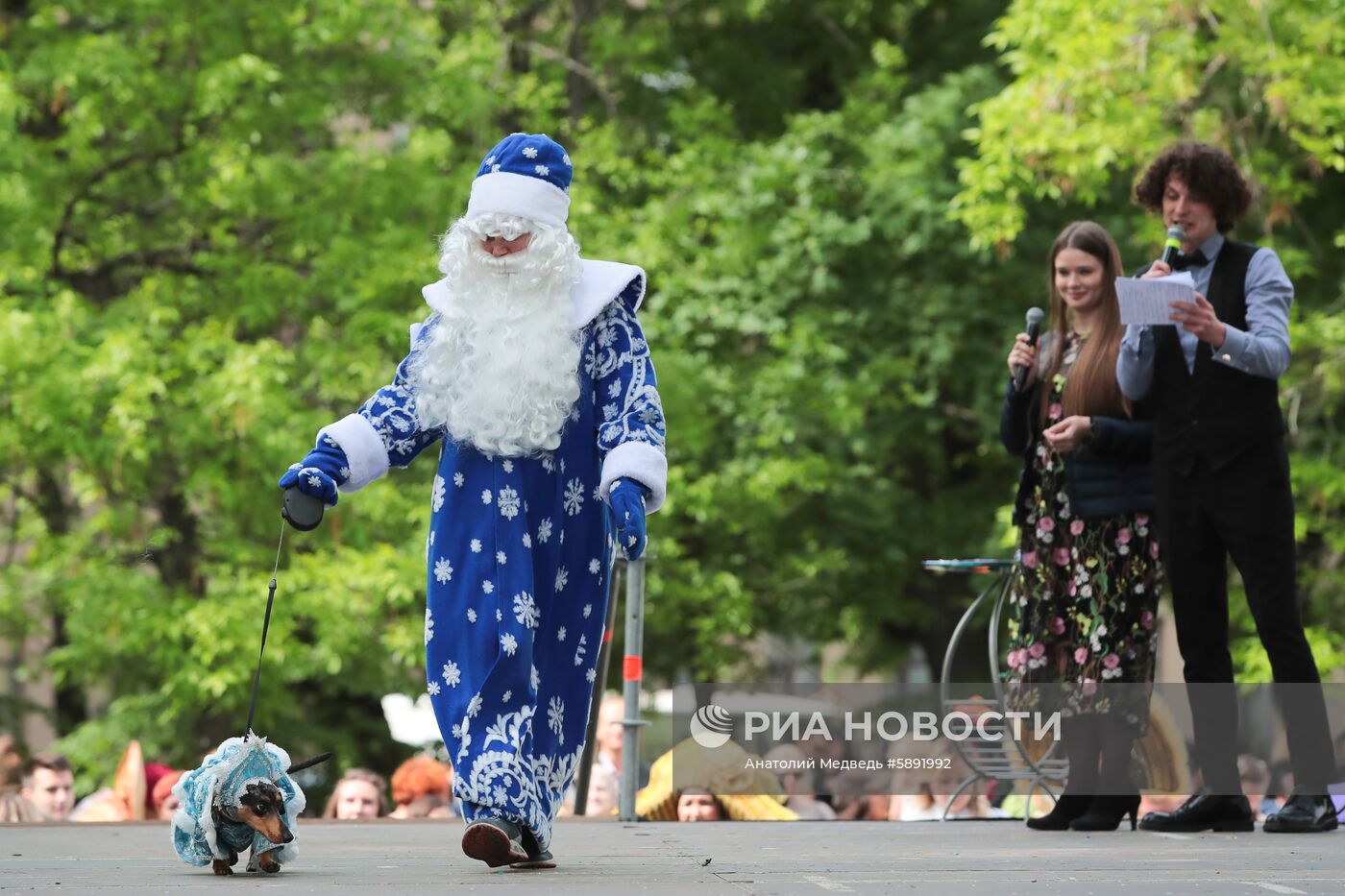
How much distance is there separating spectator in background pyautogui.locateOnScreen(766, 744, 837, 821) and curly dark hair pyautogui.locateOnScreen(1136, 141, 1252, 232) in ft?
8.12

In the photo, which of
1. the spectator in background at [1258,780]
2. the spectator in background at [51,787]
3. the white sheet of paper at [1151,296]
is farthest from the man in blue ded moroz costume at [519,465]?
the spectator in background at [51,787]

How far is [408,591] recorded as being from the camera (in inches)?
554

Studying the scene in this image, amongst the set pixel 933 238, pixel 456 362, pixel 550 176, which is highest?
pixel 933 238

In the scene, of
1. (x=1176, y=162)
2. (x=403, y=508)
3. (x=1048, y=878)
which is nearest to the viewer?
(x=1048, y=878)

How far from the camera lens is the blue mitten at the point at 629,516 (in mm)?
4648

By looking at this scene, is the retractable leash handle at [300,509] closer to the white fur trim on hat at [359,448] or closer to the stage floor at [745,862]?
the white fur trim on hat at [359,448]

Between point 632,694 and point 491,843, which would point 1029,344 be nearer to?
point 632,694

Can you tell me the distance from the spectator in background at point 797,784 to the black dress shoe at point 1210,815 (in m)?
1.61

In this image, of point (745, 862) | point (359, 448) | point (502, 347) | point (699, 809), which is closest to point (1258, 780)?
point (699, 809)

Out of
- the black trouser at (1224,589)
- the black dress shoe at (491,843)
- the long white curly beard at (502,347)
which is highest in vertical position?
the long white curly beard at (502,347)

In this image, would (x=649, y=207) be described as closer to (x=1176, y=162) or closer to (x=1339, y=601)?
(x=1339, y=601)

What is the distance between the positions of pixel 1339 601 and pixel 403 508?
23.4 feet

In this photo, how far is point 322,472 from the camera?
15.6 ft

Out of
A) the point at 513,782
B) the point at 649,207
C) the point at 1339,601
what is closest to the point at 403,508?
the point at 649,207
